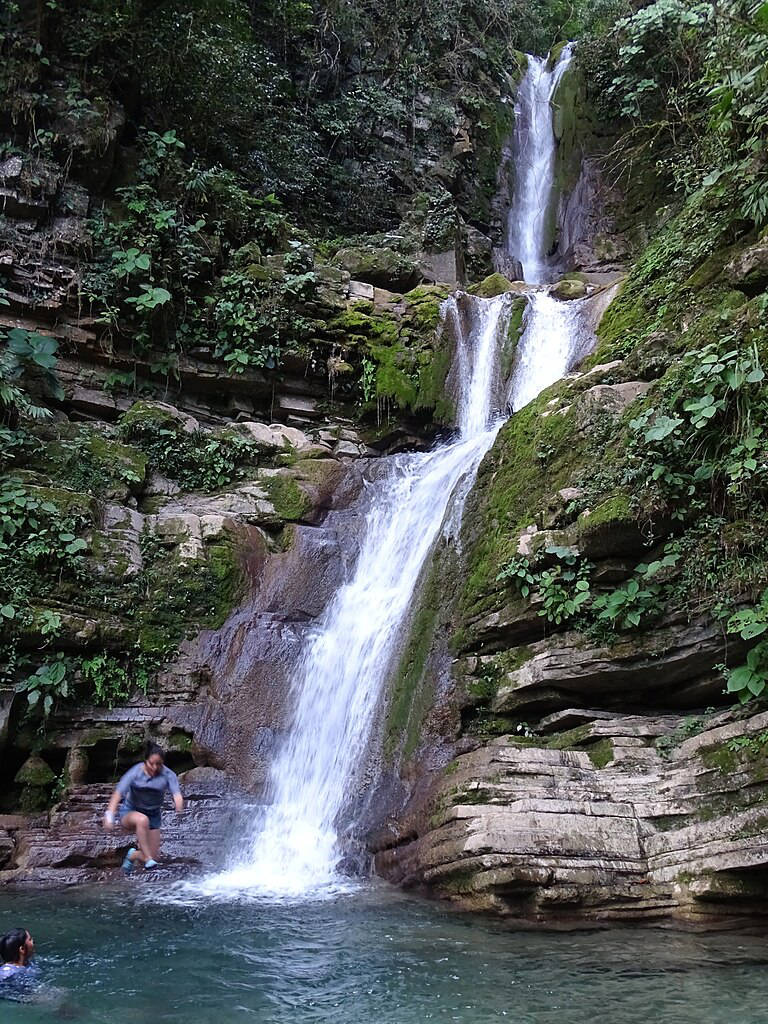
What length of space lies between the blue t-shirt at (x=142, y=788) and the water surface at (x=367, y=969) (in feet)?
2.76

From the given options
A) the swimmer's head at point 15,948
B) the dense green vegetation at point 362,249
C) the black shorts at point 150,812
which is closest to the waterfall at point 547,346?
the dense green vegetation at point 362,249

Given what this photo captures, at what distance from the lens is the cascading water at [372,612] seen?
8086 mm

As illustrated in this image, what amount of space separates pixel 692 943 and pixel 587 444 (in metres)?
4.88

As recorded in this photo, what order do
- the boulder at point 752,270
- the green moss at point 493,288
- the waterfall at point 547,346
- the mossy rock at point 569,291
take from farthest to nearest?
the green moss at point 493,288, the mossy rock at point 569,291, the waterfall at point 547,346, the boulder at point 752,270

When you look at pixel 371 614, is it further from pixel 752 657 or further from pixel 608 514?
pixel 752 657

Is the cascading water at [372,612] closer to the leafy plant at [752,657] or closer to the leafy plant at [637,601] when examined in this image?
the leafy plant at [637,601]

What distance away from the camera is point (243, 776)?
9.02 m

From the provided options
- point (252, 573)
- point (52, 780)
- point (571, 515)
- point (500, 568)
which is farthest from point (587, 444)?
point (52, 780)

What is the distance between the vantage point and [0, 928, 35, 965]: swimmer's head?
4621mm

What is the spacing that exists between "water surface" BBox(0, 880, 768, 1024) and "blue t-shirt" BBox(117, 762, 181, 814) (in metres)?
0.84

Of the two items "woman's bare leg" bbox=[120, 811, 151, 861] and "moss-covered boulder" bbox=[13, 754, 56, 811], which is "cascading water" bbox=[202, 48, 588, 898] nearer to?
"woman's bare leg" bbox=[120, 811, 151, 861]

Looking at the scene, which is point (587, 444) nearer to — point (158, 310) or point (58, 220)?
point (158, 310)

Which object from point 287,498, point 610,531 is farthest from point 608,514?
point 287,498

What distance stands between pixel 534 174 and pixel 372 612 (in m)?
17.0
